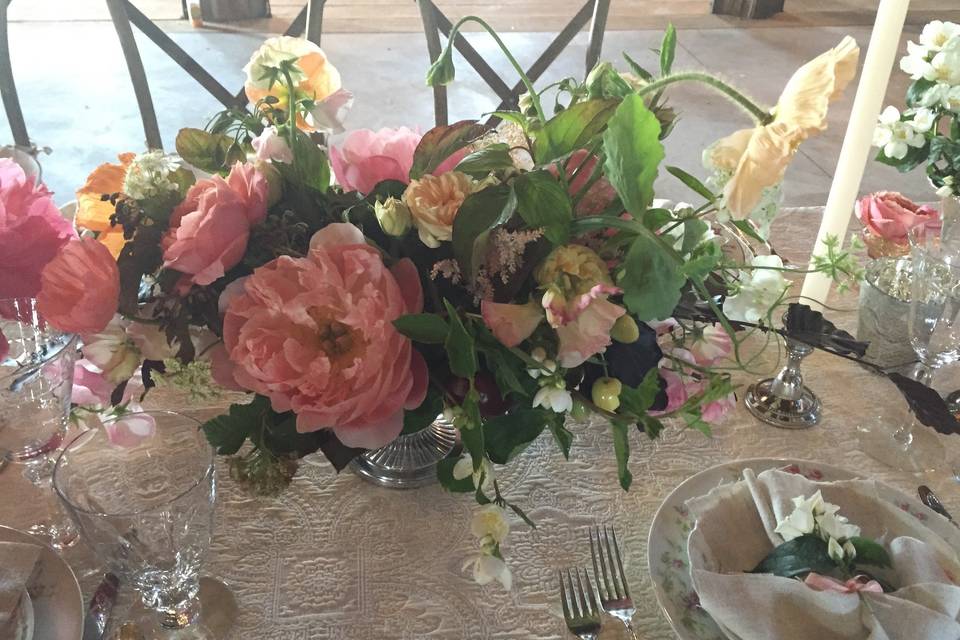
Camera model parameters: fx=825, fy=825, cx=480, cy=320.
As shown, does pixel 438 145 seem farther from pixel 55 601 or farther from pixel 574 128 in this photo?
pixel 55 601


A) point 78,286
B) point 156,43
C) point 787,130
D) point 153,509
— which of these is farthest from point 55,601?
point 156,43

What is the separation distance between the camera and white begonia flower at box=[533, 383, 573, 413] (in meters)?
0.51

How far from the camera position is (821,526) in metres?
0.59

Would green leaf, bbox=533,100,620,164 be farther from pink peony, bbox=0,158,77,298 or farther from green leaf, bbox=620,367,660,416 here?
pink peony, bbox=0,158,77,298

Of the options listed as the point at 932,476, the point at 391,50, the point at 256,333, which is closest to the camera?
the point at 256,333

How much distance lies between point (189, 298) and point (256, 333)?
0.07 metres

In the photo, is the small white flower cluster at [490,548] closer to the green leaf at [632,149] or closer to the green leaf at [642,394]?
the green leaf at [642,394]

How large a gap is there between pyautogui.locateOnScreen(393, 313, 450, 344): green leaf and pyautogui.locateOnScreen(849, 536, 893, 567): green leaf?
13.2 inches

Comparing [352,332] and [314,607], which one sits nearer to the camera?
[352,332]

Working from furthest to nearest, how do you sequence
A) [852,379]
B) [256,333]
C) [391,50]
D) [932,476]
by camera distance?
1. [391,50]
2. [852,379]
3. [932,476]
4. [256,333]

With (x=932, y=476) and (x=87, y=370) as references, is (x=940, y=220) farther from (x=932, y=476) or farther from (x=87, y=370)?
(x=87, y=370)

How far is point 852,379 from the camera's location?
0.87 metres

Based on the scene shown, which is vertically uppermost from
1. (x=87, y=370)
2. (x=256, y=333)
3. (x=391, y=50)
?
(x=256, y=333)

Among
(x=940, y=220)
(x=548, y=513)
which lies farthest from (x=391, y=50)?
(x=548, y=513)
